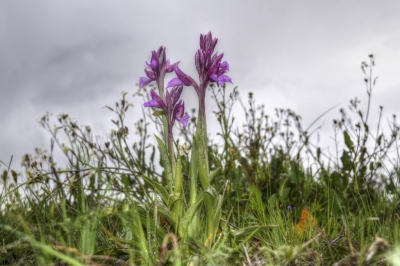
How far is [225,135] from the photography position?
3.88 meters

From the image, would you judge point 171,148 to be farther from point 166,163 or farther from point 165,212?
point 165,212

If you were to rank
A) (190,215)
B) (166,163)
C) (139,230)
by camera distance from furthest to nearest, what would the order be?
(166,163) → (190,215) → (139,230)

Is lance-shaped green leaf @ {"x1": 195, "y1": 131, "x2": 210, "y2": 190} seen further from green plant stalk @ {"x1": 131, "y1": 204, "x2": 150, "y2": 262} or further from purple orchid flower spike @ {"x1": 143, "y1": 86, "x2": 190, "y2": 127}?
green plant stalk @ {"x1": 131, "y1": 204, "x2": 150, "y2": 262}

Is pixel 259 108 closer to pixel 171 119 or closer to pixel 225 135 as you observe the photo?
pixel 225 135

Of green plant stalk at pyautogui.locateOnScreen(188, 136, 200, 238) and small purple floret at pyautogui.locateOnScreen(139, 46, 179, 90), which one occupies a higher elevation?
small purple floret at pyautogui.locateOnScreen(139, 46, 179, 90)

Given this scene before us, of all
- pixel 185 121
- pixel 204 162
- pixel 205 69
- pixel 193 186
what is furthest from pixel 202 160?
pixel 205 69

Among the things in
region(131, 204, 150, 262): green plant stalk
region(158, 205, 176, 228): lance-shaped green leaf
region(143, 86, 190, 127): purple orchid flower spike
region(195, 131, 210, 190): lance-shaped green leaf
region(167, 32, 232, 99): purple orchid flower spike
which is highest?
region(167, 32, 232, 99): purple orchid flower spike

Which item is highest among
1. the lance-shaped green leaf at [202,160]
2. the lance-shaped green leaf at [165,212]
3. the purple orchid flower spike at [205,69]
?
the purple orchid flower spike at [205,69]

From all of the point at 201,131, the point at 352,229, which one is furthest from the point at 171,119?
the point at 352,229

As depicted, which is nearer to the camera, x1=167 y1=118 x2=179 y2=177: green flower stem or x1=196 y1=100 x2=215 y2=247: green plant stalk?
x1=196 y1=100 x2=215 y2=247: green plant stalk

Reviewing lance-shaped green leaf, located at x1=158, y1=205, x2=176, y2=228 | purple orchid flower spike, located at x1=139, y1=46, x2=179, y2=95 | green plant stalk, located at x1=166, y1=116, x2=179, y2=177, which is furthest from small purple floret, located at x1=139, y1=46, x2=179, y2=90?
lance-shaped green leaf, located at x1=158, y1=205, x2=176, y2=228

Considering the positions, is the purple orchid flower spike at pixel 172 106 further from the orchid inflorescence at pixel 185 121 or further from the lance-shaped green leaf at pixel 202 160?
the lance-shaped green leaf at pixel 202 160

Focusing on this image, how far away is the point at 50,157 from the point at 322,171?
3229mm

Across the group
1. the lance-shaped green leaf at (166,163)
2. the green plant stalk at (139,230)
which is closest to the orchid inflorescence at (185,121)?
the lance-shaped green leaf at (166,163)
